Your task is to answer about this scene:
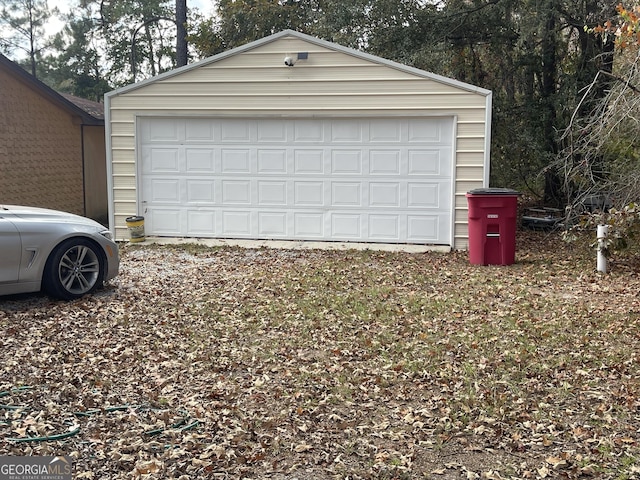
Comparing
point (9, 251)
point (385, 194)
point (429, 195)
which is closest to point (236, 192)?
point (385, 194)

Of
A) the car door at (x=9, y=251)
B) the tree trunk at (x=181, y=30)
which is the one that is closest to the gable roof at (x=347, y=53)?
the car door at (x=9, y=251)

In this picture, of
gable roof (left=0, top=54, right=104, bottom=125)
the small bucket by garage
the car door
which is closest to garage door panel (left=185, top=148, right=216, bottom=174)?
the small bucket by garage

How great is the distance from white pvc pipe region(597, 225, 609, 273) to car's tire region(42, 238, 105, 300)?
6.36 m

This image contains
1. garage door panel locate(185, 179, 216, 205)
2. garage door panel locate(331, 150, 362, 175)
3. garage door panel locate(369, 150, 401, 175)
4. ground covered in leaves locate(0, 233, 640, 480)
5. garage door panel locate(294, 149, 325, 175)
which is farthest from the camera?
garage door panel locate(185, 179, 216, 205)

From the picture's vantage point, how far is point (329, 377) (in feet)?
17.9

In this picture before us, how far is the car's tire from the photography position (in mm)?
7512

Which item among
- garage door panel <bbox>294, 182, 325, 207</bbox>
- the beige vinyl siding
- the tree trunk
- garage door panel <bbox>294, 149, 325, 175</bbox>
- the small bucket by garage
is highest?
the tree trunk

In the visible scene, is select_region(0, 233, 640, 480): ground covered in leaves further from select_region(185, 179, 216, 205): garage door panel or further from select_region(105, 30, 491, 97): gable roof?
select_region(105, 30, 491, 97): gable roof

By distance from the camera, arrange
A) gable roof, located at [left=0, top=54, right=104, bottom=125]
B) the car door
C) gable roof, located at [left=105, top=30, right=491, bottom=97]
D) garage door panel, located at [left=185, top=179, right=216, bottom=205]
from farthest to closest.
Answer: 1. gable roof, located at [left=0, top=54, right=104, bottom=125]
2. garage door panel, located at [left=185, top=179, right=216, bottom=205]
3. gable roof, located at [left=105, top=30, right=491, bottom=97]
4. the car door

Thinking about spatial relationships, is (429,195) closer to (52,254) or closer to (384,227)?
(384,227)

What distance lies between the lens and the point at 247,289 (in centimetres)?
865

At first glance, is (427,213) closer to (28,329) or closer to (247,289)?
(247,289)

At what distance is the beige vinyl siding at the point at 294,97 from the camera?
37.8 feet

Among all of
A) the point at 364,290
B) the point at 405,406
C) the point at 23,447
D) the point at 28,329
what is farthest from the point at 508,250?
the point at 23,447
